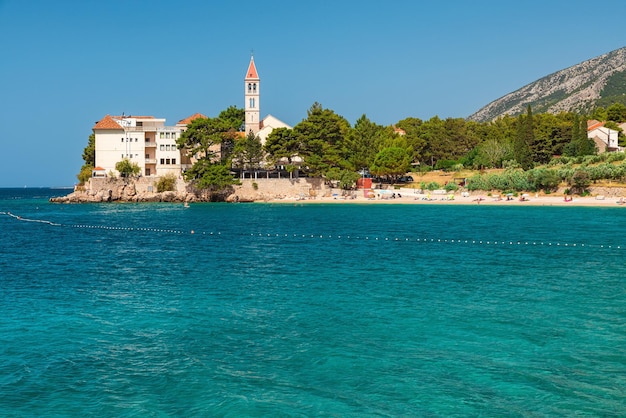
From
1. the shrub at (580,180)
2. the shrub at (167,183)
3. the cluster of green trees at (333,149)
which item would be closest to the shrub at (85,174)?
the cluster of green trees at (333,149)

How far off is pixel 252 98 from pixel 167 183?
18463 mm

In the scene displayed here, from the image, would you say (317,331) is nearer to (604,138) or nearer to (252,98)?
(252,98)

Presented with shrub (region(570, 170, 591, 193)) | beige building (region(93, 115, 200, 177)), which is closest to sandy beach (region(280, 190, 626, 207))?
shrub (region(570, 170, 591, 193))

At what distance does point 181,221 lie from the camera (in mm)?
53406

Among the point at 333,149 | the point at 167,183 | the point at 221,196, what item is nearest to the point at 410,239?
the point at 333,149

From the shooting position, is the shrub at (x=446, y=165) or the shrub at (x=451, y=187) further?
the shrub at (x=446, y=165)

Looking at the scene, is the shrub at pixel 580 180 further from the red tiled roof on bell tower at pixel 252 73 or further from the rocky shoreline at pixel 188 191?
the red tiled roof on bell tower at pixel 252 73

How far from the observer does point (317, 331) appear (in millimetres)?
14906

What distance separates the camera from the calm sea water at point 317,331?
1071 cm

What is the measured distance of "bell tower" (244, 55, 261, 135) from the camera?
91.2 m

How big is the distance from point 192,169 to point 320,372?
71379 millimetres

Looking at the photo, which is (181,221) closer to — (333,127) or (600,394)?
(333,127)

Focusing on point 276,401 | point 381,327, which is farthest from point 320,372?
point 381,327

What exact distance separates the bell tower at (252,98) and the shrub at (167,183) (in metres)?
13.9
